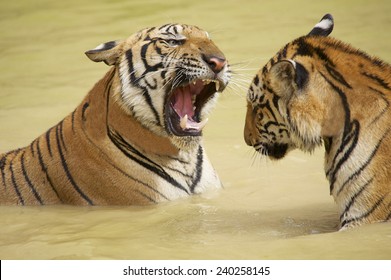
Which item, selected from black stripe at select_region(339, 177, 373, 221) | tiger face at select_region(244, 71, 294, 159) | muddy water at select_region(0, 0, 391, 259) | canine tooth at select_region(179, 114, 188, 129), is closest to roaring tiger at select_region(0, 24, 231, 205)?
canine tooth at select_region(179, 114, 188, 129)

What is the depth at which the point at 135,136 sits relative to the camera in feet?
19.2

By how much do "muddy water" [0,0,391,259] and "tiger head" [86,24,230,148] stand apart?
30cm

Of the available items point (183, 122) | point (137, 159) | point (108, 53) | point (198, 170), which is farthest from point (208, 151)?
point (108, 53)

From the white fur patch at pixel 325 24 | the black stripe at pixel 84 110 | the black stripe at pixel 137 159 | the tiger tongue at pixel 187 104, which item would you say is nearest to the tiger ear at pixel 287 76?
the white fur patch at pixel 325 24

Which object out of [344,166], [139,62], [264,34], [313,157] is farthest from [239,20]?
[344,166]

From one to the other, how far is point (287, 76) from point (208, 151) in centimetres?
Answer: 259

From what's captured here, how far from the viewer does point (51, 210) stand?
5.84 metres

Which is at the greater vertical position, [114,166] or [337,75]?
[337,75]

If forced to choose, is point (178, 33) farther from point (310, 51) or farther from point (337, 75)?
point (337, 75)

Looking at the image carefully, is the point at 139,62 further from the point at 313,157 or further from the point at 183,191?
the point at 313,157

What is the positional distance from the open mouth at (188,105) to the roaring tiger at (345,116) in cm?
108

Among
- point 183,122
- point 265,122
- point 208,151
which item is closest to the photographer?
point 265,122

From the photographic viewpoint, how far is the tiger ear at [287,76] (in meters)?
4.60

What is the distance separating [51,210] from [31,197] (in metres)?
0.24
